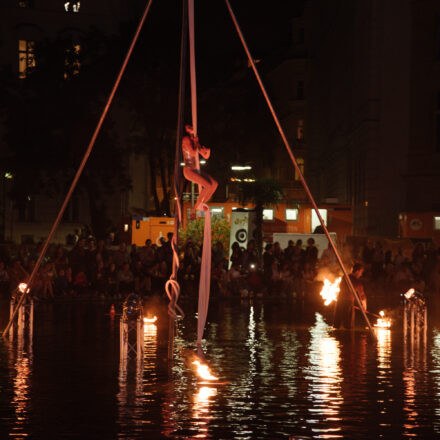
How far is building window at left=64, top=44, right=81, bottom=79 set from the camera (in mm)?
59844

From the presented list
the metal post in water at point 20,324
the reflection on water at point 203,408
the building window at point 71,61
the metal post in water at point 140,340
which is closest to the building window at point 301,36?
the building window at point 71,61

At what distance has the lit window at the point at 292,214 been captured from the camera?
47094mm

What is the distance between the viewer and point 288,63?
90875 mm

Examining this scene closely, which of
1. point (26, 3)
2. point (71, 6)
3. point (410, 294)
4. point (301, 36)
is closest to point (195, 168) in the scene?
point (410, 294)

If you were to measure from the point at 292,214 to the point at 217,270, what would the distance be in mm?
17385

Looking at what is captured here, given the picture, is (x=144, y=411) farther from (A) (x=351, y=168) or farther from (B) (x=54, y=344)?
(A) (x=351, y=168)

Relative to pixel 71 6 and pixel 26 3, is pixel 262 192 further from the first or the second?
pixel 26 3

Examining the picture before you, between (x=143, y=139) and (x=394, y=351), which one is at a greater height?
(x=143, y=139)

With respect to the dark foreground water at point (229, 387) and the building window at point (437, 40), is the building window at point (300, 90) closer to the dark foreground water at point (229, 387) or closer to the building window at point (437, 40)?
the building window at point (437, 40)

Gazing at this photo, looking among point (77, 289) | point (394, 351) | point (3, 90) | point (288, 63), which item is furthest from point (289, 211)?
point (288, 63)

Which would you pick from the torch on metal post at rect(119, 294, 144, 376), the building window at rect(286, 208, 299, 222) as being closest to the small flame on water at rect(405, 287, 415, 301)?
the torch on metal post at rect(119, 294, 144, 376)

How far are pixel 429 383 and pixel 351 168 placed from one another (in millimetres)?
41606

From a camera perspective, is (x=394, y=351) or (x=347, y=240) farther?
(x=347, y=240)

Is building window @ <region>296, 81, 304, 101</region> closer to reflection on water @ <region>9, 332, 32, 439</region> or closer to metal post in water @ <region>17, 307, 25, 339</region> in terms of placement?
metal post in water @ <region>17, 307, 25, 339</region>
